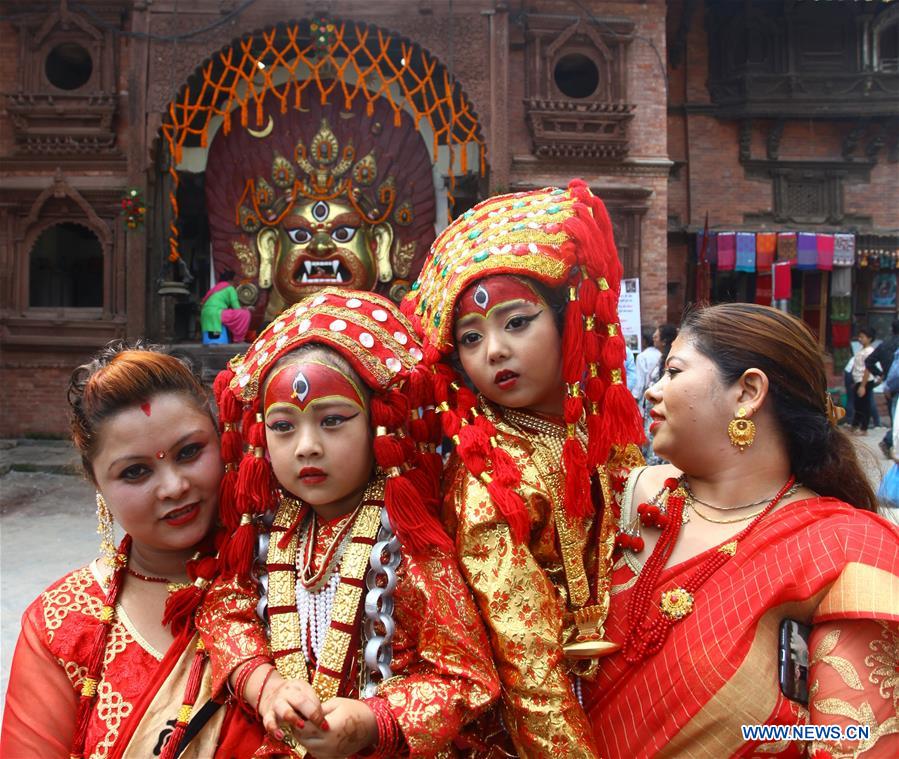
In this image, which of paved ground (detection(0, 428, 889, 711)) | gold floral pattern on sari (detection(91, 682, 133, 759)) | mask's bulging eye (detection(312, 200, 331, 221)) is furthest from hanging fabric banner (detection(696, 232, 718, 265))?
gold floral pattern on sari (detection(91, 682, 133, 759))

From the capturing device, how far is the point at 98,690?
1.87 meters

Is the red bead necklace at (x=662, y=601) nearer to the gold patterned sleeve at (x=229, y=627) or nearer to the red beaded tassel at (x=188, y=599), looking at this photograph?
the gold patterned sleeve at (x=229, y=627)

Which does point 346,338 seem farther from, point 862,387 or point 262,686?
point 862,387

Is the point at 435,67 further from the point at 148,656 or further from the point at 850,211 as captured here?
the point at 148,656

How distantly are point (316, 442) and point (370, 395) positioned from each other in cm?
19

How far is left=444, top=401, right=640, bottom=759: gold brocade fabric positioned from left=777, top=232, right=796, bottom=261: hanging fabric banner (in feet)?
41.0

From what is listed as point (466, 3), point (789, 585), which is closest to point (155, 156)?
point (466, 3)

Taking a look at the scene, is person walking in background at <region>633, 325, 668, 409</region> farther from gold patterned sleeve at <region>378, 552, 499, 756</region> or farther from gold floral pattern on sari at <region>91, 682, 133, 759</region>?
gold floral pattern on sari at <region>91, 682, 133, 759</region>

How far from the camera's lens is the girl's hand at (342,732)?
153cm

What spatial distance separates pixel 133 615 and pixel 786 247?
1329 centimetres

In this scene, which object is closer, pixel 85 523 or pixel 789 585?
pixel 789 585

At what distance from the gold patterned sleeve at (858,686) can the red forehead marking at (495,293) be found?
1.02 meters

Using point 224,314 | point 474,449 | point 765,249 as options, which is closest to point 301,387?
point 474,449

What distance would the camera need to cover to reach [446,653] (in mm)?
1707
